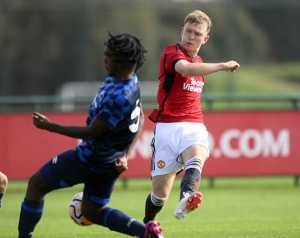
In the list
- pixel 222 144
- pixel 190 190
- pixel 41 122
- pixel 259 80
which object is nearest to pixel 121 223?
pixel 41 122

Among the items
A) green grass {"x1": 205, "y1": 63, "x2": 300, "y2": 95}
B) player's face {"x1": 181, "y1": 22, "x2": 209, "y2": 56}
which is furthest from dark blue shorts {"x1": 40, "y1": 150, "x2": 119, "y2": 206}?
green grass {"x1": 205, "y1": 63, "x2": 300, "y2": 95}

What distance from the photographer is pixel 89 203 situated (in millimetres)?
8789

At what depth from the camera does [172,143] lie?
10.4 m

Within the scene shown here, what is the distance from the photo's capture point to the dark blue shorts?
8.70 metres

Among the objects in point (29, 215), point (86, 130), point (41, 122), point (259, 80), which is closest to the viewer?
point (41, 122)

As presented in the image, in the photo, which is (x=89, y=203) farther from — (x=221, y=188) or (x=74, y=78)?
(x=74, y=78)

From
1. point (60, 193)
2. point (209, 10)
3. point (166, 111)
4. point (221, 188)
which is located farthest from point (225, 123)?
point (209, 10)

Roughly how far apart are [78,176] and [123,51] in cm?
118

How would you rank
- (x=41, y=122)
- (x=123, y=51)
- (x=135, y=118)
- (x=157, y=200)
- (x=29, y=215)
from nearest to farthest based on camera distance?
(x=41, y=122) → (x=123, y=51) → (x=135, y=118) → (x=29, y=215) → (x=157, y=200)

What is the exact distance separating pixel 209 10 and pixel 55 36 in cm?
495

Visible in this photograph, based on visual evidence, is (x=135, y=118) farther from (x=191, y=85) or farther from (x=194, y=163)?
(x=191, y=85)

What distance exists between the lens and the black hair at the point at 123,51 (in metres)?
8.64

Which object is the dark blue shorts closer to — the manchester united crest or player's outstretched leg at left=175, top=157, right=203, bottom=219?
player's outstretched leg at left=175, top=157, right=203, bottom=219

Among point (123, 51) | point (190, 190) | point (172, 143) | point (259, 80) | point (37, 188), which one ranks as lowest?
point (259, 80)
